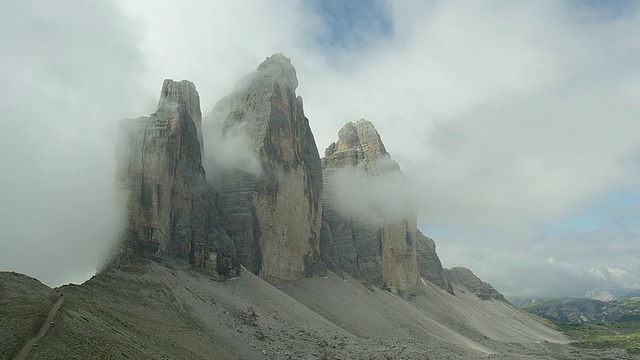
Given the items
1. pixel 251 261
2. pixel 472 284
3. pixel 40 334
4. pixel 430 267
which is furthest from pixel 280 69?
pixel 472 284

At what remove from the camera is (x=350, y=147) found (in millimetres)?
127562

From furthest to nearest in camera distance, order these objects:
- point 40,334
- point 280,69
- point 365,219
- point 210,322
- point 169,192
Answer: point 365,219 < point 280,69 < point 169,192 < point 210,322 < point 40,334

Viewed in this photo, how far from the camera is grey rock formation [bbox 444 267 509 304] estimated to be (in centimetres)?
18375

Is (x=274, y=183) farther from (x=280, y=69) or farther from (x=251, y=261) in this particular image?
(x=280, y=69)

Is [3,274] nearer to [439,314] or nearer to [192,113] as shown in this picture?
[192,113]

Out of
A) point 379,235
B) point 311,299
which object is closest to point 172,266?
point 311,299

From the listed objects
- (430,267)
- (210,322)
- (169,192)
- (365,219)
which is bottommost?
(210,322)

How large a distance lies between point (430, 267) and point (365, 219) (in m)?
48.9

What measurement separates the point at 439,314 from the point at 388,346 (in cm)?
5302

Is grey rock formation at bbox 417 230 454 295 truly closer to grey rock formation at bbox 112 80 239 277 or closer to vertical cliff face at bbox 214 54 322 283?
vertical cliff face at bbox 214 54 322 283

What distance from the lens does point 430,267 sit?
6009 inches

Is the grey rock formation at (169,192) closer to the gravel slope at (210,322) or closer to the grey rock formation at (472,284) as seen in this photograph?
the gravel slope at (210,322)

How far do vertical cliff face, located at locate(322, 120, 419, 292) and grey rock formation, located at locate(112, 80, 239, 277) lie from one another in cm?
3710

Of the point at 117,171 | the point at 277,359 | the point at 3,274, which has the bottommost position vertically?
the point at 277,359
